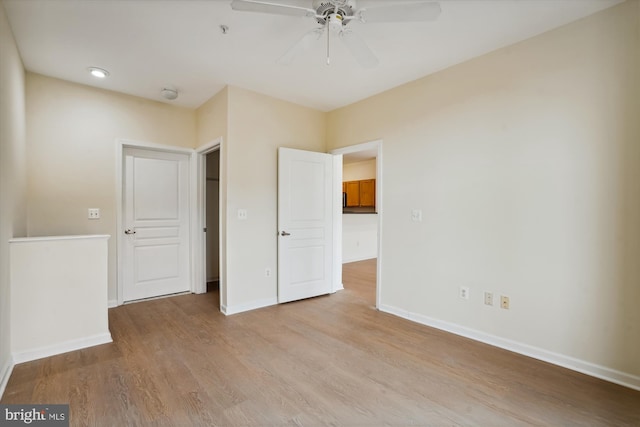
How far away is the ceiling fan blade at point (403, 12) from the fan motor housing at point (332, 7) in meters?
0.07

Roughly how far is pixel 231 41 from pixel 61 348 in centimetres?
289

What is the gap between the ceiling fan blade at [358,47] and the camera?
203 cm

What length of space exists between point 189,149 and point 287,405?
3.47 m

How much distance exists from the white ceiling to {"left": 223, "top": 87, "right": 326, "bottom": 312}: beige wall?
1.08 ft

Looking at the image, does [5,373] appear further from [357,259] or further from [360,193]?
[360,193]

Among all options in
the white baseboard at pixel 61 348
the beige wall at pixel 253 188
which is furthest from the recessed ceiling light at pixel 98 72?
the white baseboard at pixel 61 348

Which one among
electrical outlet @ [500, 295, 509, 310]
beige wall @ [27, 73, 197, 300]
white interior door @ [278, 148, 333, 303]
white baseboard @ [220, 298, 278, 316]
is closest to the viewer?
electrical outlet @ [500, 295, 509, 310]

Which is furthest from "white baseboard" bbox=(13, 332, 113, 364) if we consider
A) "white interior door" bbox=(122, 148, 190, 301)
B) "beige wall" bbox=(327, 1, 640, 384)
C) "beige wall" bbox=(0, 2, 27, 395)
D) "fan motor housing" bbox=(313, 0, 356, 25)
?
"fan motor housing" bbox=(313, 0, 356, 25)

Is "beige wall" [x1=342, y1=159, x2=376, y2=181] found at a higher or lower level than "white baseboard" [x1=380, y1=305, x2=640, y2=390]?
higher

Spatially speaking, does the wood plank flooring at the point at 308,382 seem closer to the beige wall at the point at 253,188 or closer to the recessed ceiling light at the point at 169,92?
the beige wall at the point at 253,188

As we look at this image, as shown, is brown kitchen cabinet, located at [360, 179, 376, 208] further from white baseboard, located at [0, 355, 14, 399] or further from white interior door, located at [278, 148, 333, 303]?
white baseboard, located at [0, 355, 14, 399]

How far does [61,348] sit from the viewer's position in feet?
8.16

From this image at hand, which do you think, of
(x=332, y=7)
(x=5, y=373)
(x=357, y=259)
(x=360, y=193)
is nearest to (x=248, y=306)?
(x=5, y=373)

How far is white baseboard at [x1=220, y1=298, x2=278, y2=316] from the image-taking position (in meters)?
3.40
